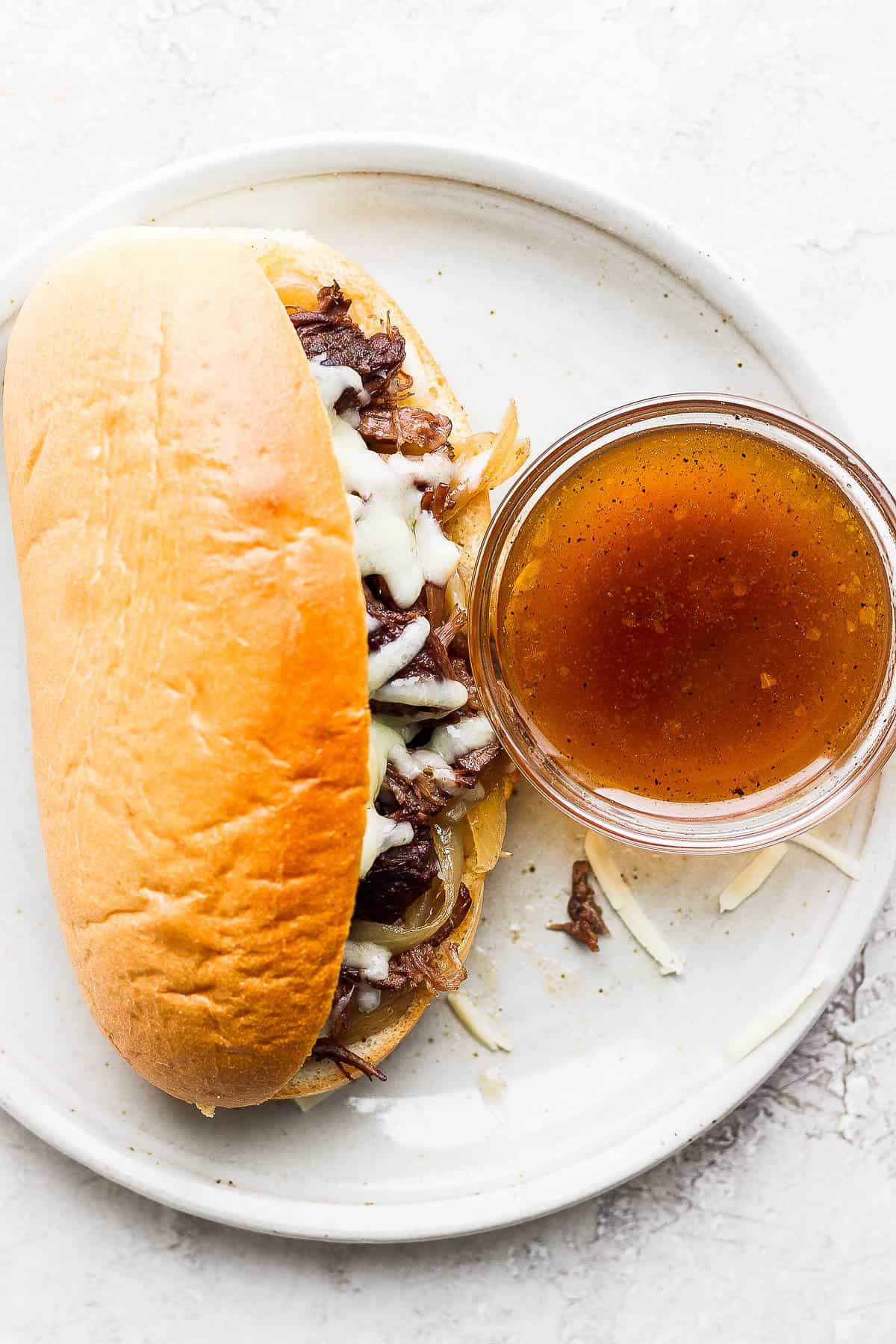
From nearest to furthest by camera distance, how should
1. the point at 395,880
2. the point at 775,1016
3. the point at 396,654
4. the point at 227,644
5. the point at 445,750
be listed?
the point at 227,644, the point at 396,654, the point at 395,880, the point at 445,750, the point at 775,1016

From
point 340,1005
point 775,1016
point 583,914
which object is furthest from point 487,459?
point 775,1016

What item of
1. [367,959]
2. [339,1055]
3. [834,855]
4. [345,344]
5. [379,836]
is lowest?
[339,1055]

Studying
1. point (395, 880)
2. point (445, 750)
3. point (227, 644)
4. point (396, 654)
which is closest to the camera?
point (227, 644)

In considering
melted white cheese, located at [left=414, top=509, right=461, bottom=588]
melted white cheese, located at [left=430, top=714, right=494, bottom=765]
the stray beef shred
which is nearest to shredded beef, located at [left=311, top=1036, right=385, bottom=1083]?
the stray beef shred

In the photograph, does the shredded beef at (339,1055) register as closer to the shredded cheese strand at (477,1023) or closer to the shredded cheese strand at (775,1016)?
the shredded cheese strand at (477,1023)

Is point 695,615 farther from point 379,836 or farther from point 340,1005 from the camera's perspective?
point 340,1005

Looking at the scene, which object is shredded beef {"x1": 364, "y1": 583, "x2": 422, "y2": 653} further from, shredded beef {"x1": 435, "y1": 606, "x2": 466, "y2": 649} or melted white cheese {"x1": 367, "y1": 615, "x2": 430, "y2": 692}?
shredded beef {"x1": 435, "y1": 606, "x2": 466, "y2": 649}
